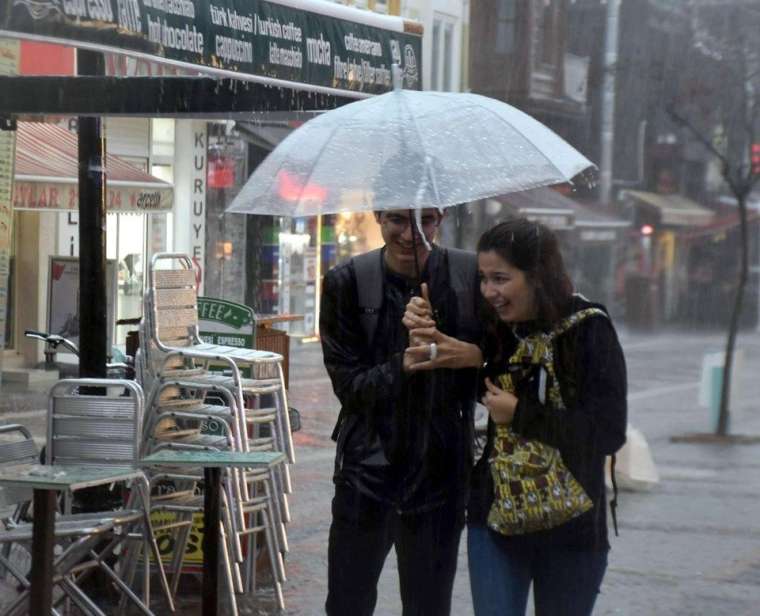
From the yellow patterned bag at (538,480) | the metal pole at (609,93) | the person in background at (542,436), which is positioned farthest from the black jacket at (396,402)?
the metal pole at (609,93)

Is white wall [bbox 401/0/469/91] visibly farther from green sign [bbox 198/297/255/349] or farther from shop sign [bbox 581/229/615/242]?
green sign [bbox 198/297/255/349]

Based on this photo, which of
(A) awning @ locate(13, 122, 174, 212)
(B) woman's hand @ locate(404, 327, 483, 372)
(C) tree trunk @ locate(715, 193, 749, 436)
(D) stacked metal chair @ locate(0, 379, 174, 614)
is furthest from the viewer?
(A) awning @ locate(13, 122, 174, 212)

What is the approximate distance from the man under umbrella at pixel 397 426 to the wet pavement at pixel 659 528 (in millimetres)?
2318

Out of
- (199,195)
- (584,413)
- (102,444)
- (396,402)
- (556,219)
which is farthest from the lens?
(556,219)

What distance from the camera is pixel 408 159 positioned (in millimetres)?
4387

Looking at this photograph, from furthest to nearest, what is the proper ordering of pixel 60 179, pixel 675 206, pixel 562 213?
1. pixel 675 206
2. pixel 562 213
3. pixel 60 179

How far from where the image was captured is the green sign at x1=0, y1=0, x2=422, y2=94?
4.93m

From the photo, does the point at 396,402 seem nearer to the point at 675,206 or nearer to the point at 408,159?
the point at 408,159

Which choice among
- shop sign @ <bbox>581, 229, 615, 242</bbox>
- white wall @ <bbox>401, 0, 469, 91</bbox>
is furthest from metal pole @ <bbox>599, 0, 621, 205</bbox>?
white wall @ <bbox>401, 0, 469, 91</bbox>

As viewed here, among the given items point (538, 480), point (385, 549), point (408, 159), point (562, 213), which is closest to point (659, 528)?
Answer: point (385, 549)

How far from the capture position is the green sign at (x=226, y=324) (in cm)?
708

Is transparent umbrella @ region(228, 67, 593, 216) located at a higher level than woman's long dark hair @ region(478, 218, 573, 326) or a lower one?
higher

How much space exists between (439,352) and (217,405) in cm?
266

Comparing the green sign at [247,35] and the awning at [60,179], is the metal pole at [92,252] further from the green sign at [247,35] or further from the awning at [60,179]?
the awning at [60,179]
